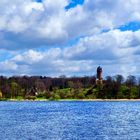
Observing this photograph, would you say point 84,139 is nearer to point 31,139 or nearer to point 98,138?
point 98,138

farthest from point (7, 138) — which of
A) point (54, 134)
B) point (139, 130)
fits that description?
point (139, 130)

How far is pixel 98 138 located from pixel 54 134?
7235 mm

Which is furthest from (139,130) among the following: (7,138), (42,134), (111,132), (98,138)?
(7,138)

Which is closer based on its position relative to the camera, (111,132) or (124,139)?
(124,139)

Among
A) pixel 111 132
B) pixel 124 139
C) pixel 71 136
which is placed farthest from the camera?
pixel 111 132

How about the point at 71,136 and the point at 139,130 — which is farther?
the point at 139,130

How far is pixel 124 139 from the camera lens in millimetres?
54469

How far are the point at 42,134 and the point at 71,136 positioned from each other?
4493mm

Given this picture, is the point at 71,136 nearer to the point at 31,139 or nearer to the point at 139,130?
the point at 31,139

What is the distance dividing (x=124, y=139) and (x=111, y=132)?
8578mm

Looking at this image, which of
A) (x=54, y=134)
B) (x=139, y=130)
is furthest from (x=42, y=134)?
(x=139, y=130)

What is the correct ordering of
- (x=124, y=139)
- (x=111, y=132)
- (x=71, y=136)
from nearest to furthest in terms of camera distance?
(x=124, y=139) < (x=71, y=136) < (x=111, y=132)

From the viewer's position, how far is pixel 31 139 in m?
54.8

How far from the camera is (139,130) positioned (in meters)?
65.2
